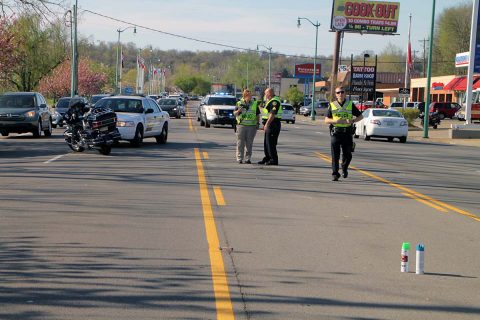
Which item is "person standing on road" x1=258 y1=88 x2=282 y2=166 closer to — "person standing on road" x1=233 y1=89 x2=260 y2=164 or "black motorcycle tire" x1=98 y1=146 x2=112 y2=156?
"person standing on road" x1=233 y1=89 x2=260 y2=164

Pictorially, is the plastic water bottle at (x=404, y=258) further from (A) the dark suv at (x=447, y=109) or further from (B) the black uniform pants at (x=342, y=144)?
(A) the dark suv at (x=447, y=109)

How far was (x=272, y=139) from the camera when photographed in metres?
18.7

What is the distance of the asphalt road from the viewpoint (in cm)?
642

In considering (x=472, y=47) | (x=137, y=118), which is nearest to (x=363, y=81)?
(x=472, y=47)

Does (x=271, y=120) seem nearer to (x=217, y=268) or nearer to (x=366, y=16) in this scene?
(x=217, y=268)

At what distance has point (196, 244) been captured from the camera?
8.90 metres

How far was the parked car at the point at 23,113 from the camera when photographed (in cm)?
2881

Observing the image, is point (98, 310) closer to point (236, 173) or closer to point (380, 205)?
point (380, 205)

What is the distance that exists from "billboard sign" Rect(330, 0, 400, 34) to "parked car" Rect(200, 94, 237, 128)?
3625cm

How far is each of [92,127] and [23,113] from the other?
29.1 ft

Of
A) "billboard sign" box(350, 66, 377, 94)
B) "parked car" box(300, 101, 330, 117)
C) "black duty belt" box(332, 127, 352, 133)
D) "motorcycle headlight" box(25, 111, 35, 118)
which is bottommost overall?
"parked car" box(300, 101, 330, 117)

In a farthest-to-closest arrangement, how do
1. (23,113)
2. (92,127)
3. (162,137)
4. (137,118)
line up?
(23,113) → (162,137) → (137,118) → (92,127)

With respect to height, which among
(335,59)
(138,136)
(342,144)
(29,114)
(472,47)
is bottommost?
(138,136)

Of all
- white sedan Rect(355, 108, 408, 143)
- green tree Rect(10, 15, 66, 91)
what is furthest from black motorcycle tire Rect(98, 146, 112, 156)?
green tree Rect(10, 15, 66, 91)
